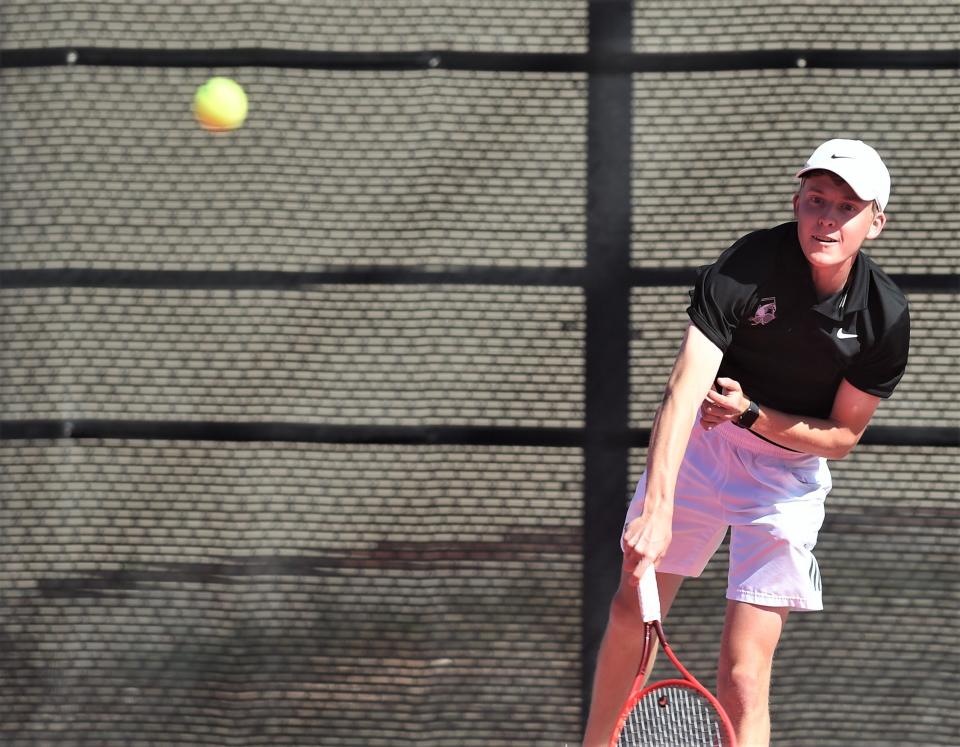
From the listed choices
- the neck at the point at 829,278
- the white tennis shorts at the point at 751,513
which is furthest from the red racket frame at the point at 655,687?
the neck at the point at 829,278

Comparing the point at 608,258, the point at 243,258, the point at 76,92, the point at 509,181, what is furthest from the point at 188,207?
the point at 608,258

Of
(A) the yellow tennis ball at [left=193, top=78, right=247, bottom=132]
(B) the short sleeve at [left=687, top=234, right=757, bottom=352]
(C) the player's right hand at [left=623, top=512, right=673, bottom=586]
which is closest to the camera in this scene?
(C) the player's right hand at [left=623, top=512, right=673, bottom=586]

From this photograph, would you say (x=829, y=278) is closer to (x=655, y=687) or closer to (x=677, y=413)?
(x=677, y=413)

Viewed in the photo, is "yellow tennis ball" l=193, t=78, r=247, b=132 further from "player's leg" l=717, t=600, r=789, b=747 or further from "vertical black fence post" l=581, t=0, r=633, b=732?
"player's leg" l=717, t=600, r=789, b=747

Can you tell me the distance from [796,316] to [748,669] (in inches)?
29.8

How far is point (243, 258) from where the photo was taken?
3359mm

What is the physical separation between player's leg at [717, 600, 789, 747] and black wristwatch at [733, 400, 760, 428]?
1.33ft

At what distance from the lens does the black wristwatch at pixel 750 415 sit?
243cm

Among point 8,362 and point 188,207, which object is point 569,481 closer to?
point 188,207

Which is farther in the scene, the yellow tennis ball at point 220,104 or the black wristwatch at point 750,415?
the yellow tennis ball at point 220,104

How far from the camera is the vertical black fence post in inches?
129

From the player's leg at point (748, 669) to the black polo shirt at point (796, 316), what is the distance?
534 millimetres

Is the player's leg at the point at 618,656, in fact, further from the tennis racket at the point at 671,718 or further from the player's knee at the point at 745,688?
the player's knee at the point at 745,688

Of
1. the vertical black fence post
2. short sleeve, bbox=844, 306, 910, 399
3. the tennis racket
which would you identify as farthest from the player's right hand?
the vertical black fence post
